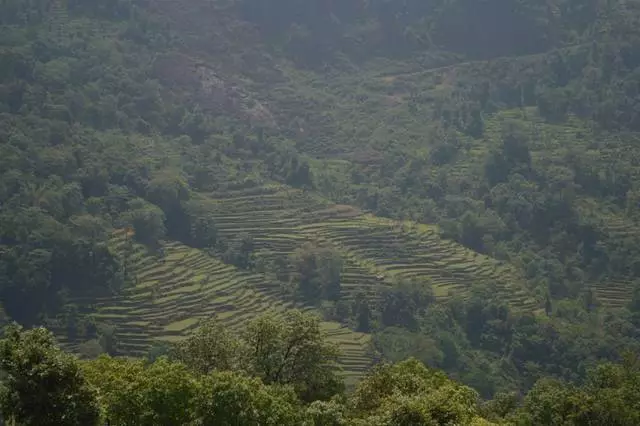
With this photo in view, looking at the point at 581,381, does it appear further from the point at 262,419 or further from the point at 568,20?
the point at 568,20

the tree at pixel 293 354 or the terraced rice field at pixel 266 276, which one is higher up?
the tree at pixel 293 354

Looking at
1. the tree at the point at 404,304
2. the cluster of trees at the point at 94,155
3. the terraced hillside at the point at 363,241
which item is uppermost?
the cluster of trees at the point at 94,155

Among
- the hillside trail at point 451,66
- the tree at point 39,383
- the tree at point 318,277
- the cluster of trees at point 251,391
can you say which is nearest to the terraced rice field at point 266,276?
the tree at point 318,277

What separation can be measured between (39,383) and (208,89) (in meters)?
78.3

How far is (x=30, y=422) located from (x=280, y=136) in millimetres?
73968

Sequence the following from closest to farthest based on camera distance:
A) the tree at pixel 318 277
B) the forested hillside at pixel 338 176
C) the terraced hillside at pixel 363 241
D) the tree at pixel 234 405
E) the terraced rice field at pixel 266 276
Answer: the tree at pixel 234 405, the terraced rice field at pixel 266 276, the forested hillside at pixel 338 176, the tree at pixel 318 277, the terraced hillside at pixel 363 241

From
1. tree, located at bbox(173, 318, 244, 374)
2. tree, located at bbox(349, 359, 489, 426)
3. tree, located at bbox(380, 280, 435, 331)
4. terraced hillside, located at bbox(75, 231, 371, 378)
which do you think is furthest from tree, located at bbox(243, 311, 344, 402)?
tree, located at bbox(380, 280, 435, 331)

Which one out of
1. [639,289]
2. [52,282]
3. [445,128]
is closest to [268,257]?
[52,282]

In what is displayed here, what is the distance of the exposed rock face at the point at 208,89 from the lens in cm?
8988

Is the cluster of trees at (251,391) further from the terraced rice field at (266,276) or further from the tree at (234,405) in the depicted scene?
the terraced rice field at (266,276)

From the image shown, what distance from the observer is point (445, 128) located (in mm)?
90312

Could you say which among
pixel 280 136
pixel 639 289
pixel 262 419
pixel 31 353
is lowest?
pixel 639 289

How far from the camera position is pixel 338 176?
265 ft

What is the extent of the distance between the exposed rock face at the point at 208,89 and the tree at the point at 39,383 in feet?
243
